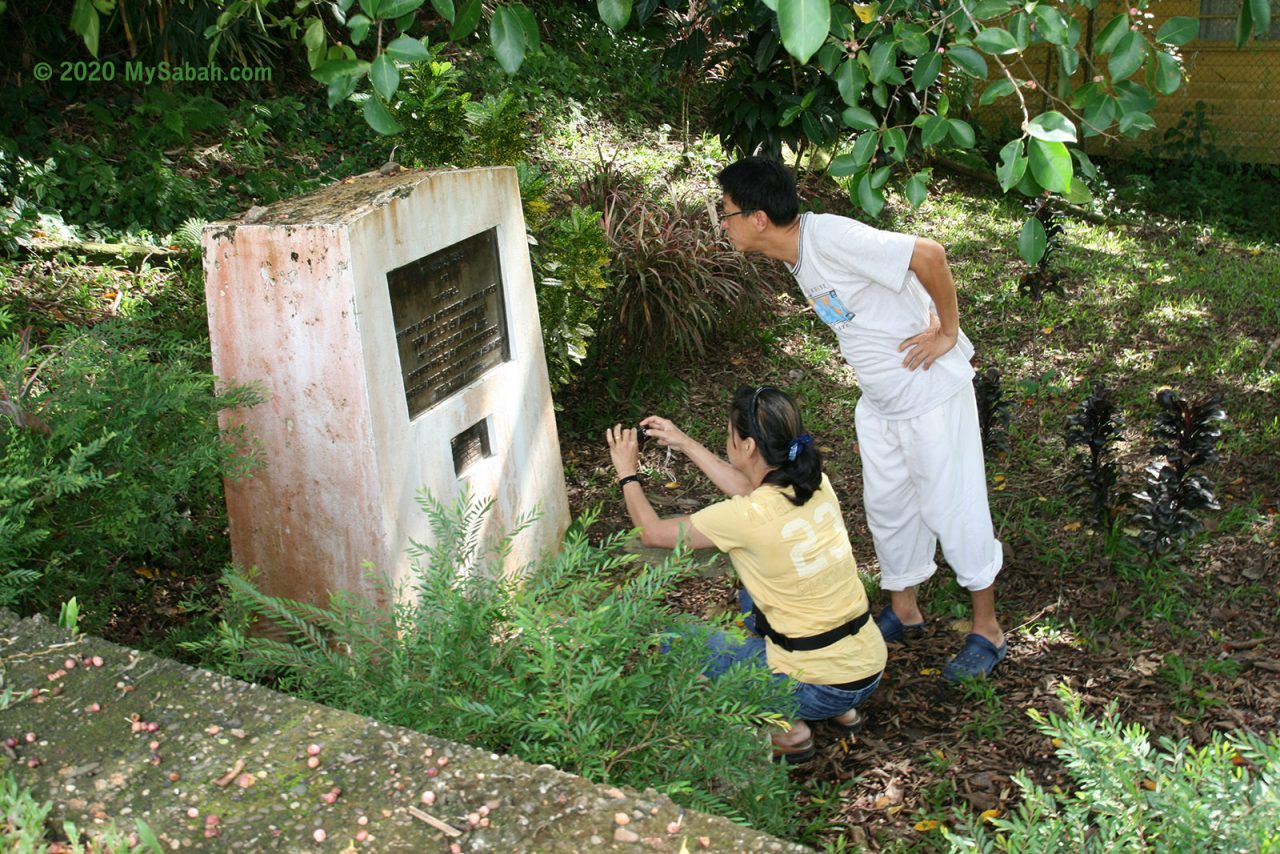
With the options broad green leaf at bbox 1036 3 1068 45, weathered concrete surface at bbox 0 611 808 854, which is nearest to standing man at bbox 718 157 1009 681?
broad green leaf at bbox 1036 3 1068 45

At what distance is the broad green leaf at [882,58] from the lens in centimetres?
266

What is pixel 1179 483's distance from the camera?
4.22 meters

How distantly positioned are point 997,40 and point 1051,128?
278mm

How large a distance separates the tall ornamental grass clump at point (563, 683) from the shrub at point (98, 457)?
539mm

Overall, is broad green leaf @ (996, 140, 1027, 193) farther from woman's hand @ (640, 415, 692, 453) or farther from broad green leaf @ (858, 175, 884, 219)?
woman's hand @ (640, 415, 692, 453)

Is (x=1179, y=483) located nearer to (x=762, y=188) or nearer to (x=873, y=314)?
(x=873, y=314)

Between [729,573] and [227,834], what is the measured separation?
3.13 m

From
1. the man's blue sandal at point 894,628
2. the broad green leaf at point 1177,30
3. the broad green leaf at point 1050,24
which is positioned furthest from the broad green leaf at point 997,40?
the man's blue sandal at point 894,628

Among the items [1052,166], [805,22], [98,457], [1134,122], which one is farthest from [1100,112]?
[98,457]

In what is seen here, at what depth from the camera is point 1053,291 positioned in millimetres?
7289

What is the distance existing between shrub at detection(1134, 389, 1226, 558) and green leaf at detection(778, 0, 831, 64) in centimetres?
304

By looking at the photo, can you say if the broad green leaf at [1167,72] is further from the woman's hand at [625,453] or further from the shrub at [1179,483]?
the shrub at [1179,483]

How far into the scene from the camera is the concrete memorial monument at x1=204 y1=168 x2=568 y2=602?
3.42 metres

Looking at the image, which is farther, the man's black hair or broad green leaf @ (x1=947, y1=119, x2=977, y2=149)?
the man's black hair
